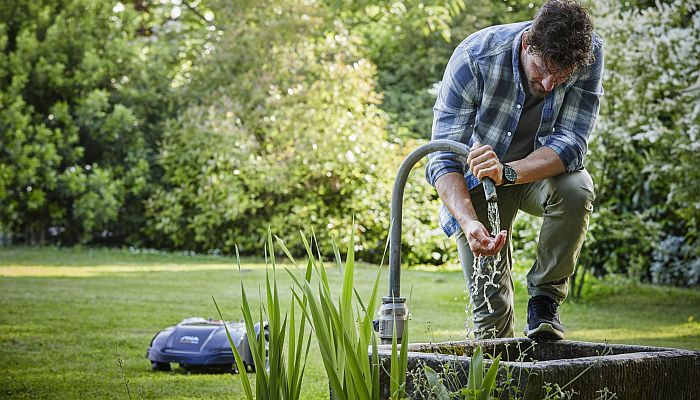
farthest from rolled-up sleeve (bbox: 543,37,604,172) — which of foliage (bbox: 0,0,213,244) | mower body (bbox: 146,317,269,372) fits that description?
foliage (bbox: 0,0,213,244)

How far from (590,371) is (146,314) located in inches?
154

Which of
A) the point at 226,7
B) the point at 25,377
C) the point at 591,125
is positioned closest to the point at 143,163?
the point at 226,7

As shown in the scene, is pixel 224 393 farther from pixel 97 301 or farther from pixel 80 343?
pixel 97 301

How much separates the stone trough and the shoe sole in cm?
9

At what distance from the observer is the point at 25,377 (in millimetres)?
3615

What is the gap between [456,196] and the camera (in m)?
2.57

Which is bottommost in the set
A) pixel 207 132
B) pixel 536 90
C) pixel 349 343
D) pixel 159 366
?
pixel 159 366

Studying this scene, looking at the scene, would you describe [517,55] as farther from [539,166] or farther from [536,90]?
[539,166]

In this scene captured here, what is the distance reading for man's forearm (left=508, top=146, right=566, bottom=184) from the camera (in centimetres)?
255

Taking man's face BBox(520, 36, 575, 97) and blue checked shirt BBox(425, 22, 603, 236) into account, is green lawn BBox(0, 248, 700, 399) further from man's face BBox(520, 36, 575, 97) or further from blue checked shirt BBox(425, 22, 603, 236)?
man's face BBox(520, 36, 575, 97)

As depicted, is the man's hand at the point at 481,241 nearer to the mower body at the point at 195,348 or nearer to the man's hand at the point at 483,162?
the man's hand at the point at 483,162

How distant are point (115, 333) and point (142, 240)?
656cm

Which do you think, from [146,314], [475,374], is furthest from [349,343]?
[146,314]

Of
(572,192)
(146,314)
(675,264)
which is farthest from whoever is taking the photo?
(675,264)
